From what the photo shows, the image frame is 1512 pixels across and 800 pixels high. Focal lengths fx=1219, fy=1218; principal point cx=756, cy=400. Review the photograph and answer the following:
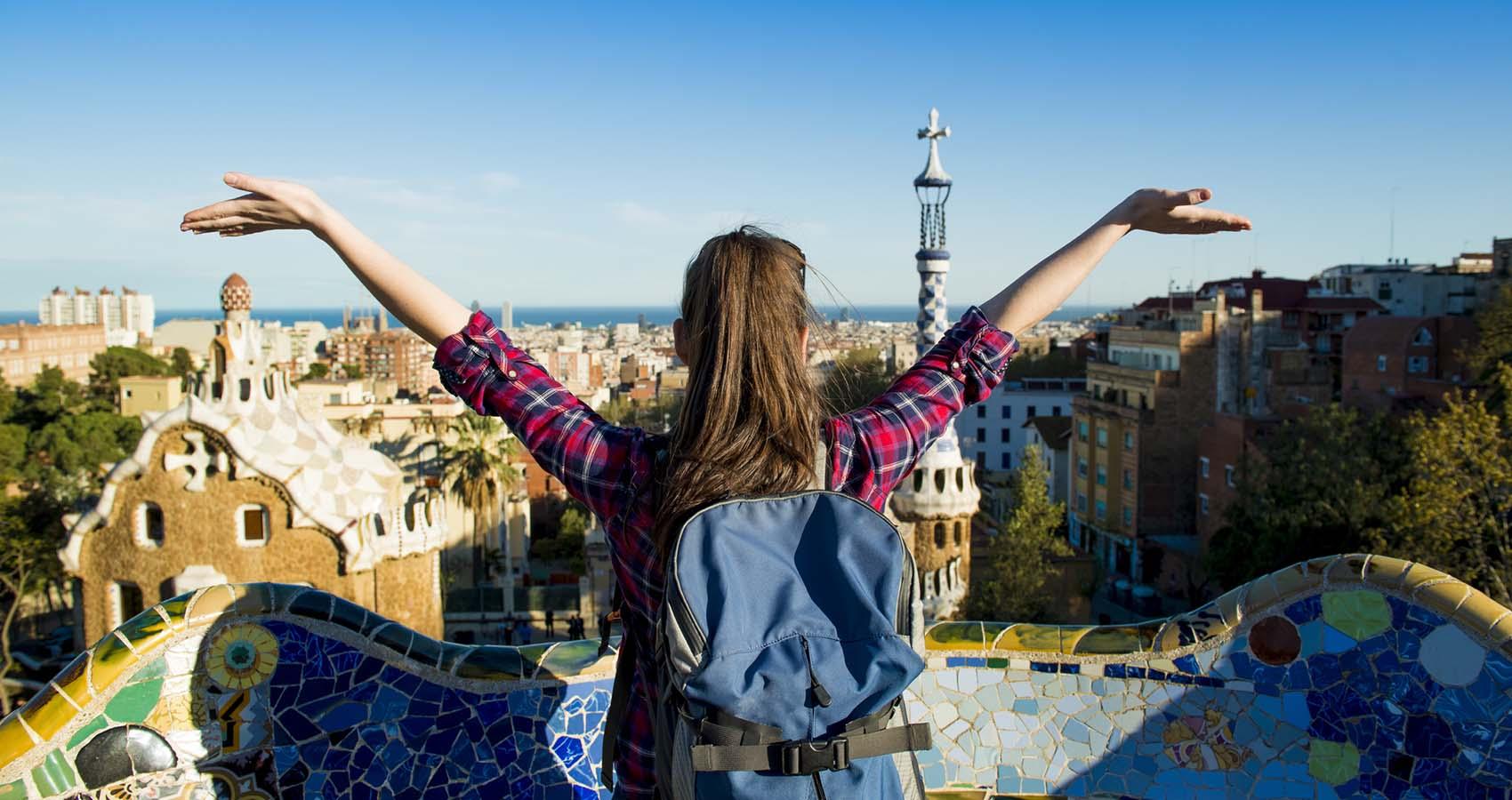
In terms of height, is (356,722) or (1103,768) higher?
(356,722)

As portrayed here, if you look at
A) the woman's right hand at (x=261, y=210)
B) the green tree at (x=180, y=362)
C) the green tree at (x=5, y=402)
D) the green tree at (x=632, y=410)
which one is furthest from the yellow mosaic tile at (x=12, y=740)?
the green tree at (x=180, y=362)

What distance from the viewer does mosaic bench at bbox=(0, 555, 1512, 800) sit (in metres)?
3.23

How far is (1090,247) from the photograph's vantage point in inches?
88.1

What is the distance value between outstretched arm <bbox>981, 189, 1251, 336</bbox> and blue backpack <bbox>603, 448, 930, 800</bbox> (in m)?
0.59

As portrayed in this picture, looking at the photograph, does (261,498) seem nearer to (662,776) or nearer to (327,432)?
(327,432)

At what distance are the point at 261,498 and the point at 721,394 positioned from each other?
30.5 ft

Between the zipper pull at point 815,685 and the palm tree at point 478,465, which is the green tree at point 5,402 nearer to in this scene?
the palm tree at point 478,465

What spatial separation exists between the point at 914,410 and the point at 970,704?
2045 mm

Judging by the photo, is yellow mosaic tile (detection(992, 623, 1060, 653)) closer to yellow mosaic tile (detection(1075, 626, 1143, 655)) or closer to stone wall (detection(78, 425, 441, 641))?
yellow mosaic tile (detection(1075, 626, 1143, 655))

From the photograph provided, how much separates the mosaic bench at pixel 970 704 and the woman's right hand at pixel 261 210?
60.5 inches

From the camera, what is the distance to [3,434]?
31812 millimetres

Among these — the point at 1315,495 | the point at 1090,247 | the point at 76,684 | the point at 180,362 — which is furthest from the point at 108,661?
the point at 180,362

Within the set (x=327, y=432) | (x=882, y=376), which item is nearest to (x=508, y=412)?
(x=327, y=432)

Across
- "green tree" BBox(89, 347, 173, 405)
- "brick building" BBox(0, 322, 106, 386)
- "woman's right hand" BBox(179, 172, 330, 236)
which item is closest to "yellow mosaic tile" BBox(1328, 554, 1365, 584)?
"woman's right hand" BBox(179, 172, 330, 236)
